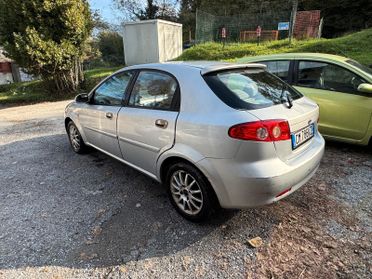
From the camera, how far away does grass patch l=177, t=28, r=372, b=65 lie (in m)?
11.7

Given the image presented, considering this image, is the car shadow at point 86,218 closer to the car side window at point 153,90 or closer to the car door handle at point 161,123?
the car door handle at point 161,123

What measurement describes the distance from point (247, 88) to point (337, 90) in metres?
2.38

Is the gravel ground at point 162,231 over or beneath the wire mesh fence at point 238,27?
beneath

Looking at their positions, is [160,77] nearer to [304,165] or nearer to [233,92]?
[233,92]

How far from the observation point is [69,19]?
424 inches

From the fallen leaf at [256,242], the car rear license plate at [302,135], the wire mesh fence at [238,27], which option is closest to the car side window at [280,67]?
the car rear license plate at [302,135]

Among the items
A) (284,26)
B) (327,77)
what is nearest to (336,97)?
(327,77)

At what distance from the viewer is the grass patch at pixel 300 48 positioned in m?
11.7

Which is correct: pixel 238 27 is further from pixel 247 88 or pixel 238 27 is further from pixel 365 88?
pixel 247 88

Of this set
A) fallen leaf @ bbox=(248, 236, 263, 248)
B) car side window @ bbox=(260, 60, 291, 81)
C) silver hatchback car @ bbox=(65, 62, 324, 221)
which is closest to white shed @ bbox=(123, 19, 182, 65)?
car side window @ bbox=(260, 60, 291, 81)

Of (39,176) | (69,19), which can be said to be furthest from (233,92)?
(69,19)

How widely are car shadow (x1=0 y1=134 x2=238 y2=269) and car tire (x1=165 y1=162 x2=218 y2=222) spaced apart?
13 centimetres

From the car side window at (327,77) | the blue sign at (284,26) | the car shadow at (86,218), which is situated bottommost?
the car shadow at (86,218)

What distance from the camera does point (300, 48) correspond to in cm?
1302
